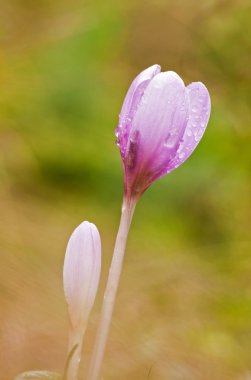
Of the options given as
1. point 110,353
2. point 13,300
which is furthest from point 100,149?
point 110,353

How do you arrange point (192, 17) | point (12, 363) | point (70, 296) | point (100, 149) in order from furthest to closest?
point (192, 17) < point (100, 149) < point (12, 363) < point (70, 296)

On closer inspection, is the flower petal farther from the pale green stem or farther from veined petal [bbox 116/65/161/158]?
the pale green stem

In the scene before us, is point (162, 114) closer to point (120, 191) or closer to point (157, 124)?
point (157, 124)

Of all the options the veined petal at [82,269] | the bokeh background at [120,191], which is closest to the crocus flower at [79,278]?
the veined petal at [82,269]

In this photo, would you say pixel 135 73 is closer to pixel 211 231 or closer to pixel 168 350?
pixel 211 231

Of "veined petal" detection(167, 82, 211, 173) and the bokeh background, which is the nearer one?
"veined petal" detection(167, 82, 211, 173)

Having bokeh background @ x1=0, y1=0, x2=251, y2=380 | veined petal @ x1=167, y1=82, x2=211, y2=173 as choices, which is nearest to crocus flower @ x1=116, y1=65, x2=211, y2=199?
veined petal @ x1=167, y1=82, x2=211, y2=173

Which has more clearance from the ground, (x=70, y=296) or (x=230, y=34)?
(x=230, y=34)
